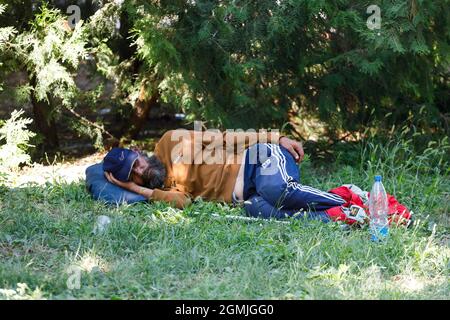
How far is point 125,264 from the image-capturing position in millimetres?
3811

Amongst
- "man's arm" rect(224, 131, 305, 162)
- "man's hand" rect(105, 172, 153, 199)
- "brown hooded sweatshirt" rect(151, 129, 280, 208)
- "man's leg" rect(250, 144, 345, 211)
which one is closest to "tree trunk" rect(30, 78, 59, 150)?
"man's hand" rect(105, 172, 153, 199)

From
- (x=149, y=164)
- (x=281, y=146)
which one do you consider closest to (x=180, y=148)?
(x=149, y=164)

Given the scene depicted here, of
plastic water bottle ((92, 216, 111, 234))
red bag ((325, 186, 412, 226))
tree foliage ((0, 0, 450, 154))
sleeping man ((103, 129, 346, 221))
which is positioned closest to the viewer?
plastic water bottle ((92, 216, 111, 234))

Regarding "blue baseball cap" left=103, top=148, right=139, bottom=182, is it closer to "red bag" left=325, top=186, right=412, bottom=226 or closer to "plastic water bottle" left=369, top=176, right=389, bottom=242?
"red bag" left=325, top=186, right=412, bottom=226

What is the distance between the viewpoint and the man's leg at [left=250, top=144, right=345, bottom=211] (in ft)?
15.4

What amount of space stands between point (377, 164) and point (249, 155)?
1305 mm

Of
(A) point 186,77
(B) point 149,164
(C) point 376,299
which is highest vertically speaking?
(A) point 186,77

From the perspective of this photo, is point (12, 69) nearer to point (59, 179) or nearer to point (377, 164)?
point (59, 179)

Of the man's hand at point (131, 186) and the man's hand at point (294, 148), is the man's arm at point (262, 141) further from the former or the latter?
the man's hand at point (131, 186)

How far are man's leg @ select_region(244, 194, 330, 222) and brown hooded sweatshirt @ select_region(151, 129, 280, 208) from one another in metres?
0.31

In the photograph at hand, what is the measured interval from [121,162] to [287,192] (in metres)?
1.28

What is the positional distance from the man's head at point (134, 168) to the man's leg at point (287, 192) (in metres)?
0.81

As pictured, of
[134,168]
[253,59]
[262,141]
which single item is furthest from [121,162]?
[253,59]

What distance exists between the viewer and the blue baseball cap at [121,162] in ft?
16.4
